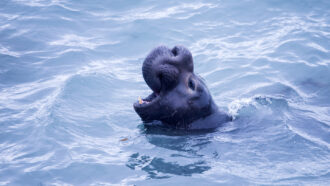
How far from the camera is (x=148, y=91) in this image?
8102 mm

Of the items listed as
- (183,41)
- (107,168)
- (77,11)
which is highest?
(77,11)

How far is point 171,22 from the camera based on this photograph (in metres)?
11.5

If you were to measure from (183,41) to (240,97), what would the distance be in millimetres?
3188

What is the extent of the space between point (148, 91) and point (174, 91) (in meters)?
2.54

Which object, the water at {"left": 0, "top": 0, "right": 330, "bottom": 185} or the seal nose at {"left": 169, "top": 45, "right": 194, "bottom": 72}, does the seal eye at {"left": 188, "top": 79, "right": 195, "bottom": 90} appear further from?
the water at {"left": 0, "top": 0, "right": 330, "bottom": 185}

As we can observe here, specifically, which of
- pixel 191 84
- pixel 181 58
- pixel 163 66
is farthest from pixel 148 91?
pixel 163 66

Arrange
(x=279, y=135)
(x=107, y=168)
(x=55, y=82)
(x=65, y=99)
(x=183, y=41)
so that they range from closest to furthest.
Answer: (x=107, y=168) → (x=279, y=135) → (x=65, y=99) → (x=55, y=82) → (x=183, y=41)

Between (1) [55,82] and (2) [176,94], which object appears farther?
(1) [55,82]

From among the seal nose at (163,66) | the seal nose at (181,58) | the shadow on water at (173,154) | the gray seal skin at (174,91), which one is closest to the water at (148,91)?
the shadow on water at (173,154)

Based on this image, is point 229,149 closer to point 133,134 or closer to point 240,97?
point 133,134

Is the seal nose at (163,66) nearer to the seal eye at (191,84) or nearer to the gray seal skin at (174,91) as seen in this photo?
the gray seal skin at (174,91)

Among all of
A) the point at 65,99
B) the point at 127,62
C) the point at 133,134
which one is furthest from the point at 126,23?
the point at 133,134

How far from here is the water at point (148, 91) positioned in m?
5.43

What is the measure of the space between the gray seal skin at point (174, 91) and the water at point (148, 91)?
0.84ft
